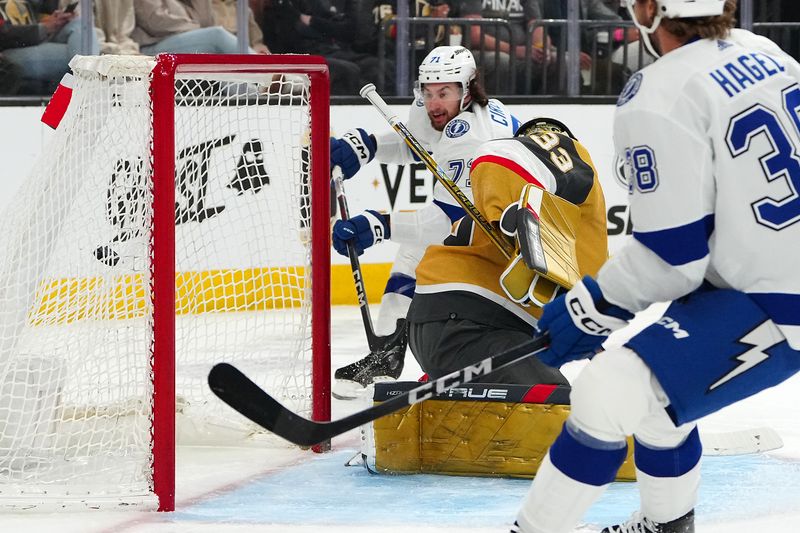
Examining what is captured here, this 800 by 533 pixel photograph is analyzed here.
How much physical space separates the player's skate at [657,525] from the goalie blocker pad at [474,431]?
0.47 metres

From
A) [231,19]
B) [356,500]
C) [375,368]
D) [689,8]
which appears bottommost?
[375,368]

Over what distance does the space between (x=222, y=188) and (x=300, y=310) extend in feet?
1.88

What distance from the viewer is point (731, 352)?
1903 millimetres

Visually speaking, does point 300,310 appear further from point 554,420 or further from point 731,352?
point 731,352

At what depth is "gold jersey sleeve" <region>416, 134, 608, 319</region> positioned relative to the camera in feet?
9.43

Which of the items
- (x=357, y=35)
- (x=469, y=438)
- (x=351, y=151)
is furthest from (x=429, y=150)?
(x=357, y=35)

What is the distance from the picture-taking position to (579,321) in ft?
6.41

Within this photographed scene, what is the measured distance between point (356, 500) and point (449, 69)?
154cm

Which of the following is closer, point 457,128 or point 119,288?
point 119,288

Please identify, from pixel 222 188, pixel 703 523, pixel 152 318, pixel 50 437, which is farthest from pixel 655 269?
pixel 222 188

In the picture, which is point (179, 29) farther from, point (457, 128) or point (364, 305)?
point (457, 128)

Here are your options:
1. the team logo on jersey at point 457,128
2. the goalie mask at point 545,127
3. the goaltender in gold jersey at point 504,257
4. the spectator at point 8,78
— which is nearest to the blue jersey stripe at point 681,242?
the goaltender in gold jersey at point 504,257

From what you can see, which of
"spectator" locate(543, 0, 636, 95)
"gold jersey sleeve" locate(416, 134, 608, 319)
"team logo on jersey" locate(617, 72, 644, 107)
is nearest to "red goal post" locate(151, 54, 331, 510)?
"gold jersey sleeve" locate(416, 134, 608, 319)

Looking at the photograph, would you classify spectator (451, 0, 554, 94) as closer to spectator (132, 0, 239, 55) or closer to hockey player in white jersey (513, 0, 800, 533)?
spectator (132, 0, 239, 55)
